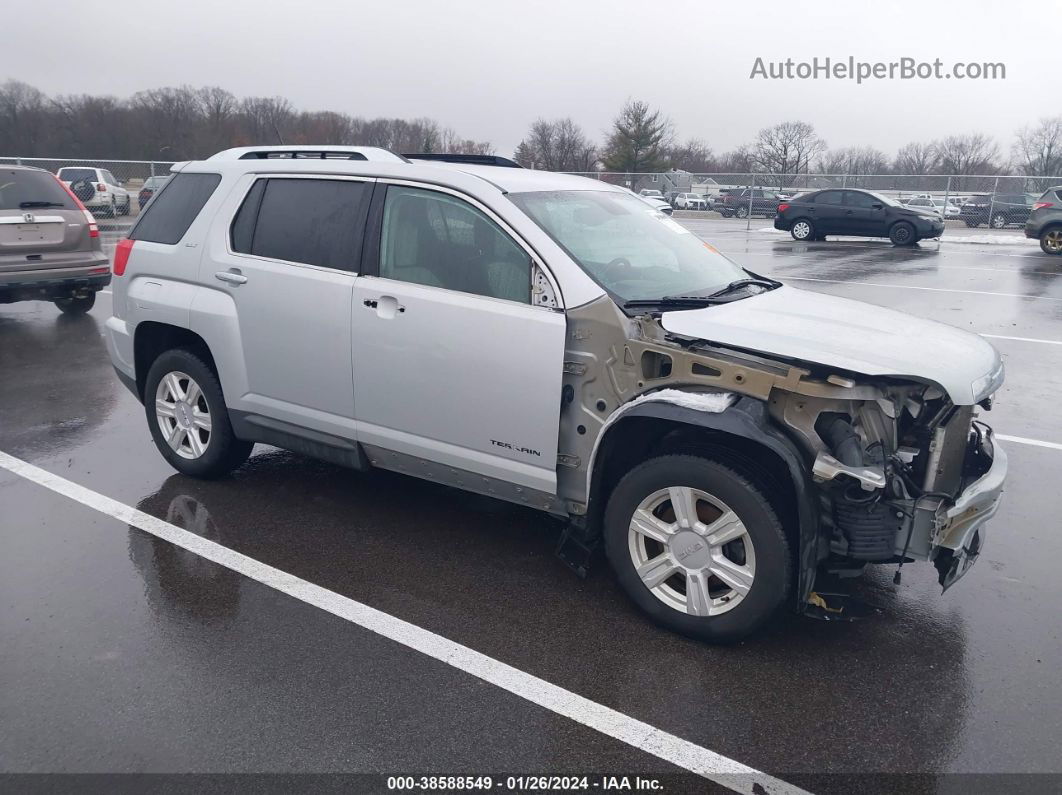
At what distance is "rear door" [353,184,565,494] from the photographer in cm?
373

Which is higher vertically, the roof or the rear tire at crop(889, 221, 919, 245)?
the roof

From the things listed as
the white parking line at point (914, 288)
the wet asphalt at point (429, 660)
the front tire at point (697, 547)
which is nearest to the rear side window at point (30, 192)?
the wet asphalt at point (429, 660)

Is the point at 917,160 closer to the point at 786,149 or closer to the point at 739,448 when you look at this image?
the point at 786,149

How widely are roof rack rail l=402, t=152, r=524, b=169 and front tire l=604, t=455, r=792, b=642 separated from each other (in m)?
2.32

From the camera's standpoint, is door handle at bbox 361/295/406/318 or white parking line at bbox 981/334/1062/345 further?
white parking line at bbox 981/334/1062/345

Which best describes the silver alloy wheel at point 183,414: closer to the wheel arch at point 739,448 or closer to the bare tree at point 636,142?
the wheel arch at point 739,448

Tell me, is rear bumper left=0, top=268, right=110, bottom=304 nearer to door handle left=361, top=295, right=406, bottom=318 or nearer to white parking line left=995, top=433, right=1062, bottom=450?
door handle left=361, top=295, right=406, bottom=318

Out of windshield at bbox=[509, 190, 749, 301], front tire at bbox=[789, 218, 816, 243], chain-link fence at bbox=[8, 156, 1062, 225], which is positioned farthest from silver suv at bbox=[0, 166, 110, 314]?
front tire at bbox=[789, 218, 816, 243]

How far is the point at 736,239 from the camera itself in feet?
83.8

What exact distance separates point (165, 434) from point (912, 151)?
92335mm

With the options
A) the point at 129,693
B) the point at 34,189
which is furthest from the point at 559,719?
the point at 34,189

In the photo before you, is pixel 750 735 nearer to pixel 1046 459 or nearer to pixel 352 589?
pixel 352 589

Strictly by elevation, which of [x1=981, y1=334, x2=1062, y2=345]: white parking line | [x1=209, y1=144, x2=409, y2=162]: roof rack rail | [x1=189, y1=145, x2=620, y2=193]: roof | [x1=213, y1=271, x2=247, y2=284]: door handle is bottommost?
[x1=981, y1=334, x2=1062, y2=345]: white parking line

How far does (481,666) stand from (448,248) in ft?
6.50
